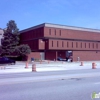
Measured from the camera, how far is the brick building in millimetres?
65625

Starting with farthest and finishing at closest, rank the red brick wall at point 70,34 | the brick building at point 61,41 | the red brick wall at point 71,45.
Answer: the red brick wall at point 70,34, the red brick wall at point 71,45, the brick building at point 61,41

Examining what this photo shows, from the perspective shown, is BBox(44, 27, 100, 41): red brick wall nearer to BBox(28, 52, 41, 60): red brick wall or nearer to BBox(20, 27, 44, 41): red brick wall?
BBox(20, 27, 44, 41): red brick wall

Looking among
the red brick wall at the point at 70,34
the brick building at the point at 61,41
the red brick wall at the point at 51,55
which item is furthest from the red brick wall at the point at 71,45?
the red brick wall at the point at 70,34

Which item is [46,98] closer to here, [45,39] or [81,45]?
[45,39]

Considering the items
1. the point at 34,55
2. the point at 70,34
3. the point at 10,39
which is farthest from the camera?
the point at 70,34

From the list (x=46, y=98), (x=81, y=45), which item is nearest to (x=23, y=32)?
(x=81, y=45)

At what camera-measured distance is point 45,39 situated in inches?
2739

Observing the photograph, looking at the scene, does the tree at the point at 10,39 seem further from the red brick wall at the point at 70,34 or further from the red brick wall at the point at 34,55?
the red brick wall at the point at 70,34

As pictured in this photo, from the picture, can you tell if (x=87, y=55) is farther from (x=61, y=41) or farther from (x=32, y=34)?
(x=32, y=34)

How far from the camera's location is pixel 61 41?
7094 centimetres

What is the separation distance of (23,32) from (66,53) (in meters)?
24.7

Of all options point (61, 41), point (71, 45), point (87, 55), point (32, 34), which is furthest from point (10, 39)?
point (87, 55)

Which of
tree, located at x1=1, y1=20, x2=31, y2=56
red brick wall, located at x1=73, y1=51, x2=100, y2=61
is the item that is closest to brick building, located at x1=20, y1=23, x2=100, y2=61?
red brick wall, located at x1=73, y1=51, x2=100, y2=61

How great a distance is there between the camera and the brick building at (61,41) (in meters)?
65.6
